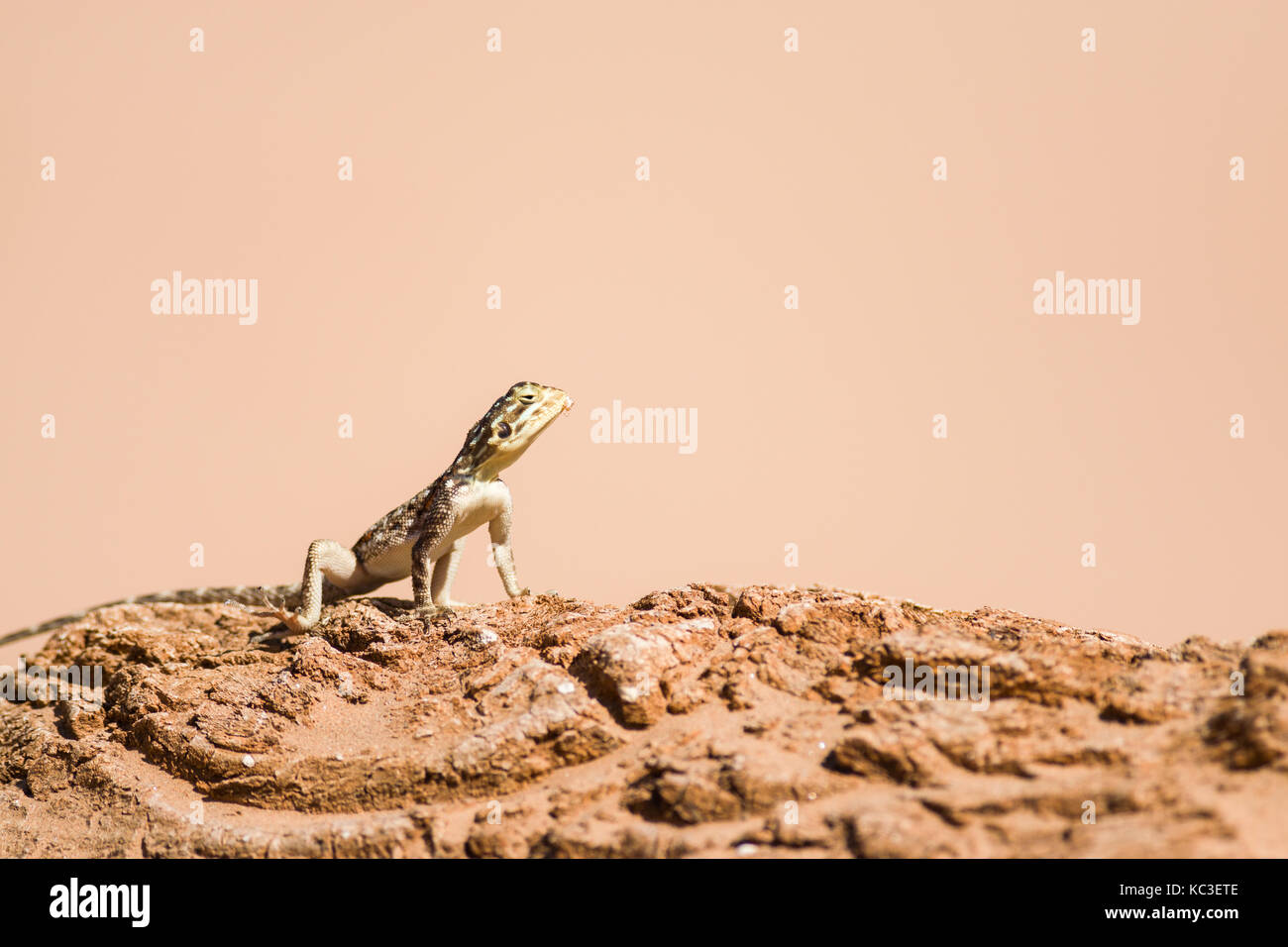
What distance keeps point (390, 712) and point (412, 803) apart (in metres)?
1.06

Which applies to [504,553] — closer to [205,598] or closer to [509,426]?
[509,426]

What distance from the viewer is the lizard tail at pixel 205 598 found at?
10.2 m

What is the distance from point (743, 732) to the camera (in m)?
6.13

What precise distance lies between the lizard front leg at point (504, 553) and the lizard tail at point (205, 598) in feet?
6.97

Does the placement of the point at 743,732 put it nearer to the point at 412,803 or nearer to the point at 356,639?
the point at 412,803

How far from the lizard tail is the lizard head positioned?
2.46 m

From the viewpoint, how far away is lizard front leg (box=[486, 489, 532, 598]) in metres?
9.82

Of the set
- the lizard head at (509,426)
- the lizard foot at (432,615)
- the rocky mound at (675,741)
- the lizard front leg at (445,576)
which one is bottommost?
the rocky mound at (675,741)

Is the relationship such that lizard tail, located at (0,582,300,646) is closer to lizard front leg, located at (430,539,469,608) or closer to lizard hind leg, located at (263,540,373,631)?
lizard hind leg, located at (263,540,373,631)

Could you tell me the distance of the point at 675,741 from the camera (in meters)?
6.19

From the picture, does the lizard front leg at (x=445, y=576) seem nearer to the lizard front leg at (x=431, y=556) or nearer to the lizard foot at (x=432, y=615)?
the lizard front leg at (x=431, y=556)

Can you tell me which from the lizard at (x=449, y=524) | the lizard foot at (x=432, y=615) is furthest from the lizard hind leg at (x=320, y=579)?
the lizard foot at (x=432, y=615)

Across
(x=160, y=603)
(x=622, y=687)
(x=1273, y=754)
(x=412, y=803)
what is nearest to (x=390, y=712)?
(x=412, y=803)

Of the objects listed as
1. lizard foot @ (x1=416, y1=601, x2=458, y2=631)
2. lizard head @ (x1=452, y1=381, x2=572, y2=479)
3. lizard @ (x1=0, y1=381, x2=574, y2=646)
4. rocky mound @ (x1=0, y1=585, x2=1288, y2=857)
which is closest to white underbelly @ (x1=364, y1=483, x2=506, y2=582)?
lizard @ (x1=0, y1=381, x2=574, y2=646)
